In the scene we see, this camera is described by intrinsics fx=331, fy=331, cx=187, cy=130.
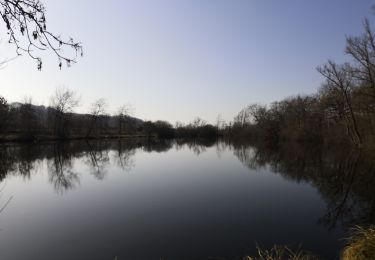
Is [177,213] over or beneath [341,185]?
beneath

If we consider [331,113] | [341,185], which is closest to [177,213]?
[341,185]

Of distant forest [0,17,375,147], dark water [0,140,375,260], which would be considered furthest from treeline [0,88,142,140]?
dark water [0,140,375,260]

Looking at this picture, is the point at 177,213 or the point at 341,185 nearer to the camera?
the point at 177,213

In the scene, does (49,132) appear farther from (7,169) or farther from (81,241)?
(81,241)

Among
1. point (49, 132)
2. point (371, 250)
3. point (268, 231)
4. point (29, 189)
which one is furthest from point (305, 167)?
point (49, 132)

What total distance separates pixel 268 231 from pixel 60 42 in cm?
775

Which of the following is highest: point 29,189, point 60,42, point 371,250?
point 60,42

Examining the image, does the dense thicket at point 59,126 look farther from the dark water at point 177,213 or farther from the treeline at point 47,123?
the dark water at point 177,213

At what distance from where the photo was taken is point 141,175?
1966 centimetres

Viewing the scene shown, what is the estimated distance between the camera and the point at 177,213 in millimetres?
10750

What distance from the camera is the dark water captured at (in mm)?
7793

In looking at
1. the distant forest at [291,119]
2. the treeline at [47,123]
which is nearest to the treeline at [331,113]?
the distant forest at [291,119]

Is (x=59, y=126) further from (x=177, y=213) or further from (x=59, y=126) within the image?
(x=177, y=213)

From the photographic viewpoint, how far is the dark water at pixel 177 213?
7.79 m
